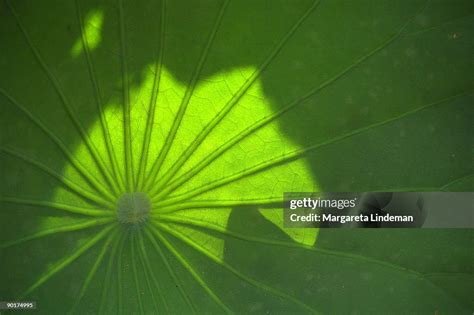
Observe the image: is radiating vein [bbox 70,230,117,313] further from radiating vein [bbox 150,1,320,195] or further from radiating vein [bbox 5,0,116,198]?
radiating vein [bbox 150,1,320,195]

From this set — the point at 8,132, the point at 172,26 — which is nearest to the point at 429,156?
the point at 172,26

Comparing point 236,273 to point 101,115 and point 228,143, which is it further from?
point 101,115

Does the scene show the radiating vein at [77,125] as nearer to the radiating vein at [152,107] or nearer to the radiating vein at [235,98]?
the radiating vein at [152,107]

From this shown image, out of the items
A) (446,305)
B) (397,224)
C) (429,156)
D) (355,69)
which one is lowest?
(446,305)

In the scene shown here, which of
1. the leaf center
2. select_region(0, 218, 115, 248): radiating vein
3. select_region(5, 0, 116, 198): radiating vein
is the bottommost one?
select_region(0, 218, 115, 248): radiating vein

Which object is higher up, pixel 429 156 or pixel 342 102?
pixel 342 102

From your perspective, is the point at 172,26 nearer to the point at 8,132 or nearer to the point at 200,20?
the point at 200,20

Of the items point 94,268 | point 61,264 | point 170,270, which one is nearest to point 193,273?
point 170,270

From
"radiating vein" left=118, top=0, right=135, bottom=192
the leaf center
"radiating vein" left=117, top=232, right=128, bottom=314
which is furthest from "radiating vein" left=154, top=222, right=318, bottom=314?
"radiating vein" left=118, top=0, right=135, bottom=192
